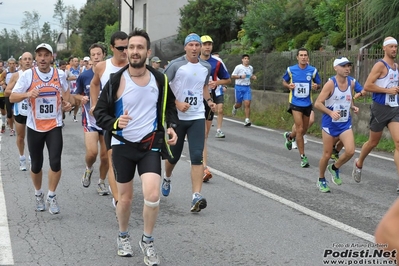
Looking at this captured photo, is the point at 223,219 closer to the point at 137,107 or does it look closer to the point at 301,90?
the point at 137,107

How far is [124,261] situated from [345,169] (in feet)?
20.6

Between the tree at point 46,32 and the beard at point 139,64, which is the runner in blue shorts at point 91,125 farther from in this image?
the tree at point 46,32

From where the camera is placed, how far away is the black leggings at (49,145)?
7984mm

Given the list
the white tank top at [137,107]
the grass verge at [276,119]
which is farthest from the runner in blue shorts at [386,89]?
the grass verge at [276,119]

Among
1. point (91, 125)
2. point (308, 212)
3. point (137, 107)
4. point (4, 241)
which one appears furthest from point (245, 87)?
point (137, 107)

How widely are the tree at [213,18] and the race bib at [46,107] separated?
3027 cm

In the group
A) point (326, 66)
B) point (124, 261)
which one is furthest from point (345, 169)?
point (326, 66)

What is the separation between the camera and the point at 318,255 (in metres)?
6.21

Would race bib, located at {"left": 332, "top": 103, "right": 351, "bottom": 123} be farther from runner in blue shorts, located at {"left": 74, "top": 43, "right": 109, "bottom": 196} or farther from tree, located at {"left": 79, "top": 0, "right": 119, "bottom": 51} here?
tree, located at {"left": 79, "top": 0, "right": 119, "bottom": 51}

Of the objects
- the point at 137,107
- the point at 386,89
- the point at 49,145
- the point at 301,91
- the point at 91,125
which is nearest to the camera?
the point at 137,107

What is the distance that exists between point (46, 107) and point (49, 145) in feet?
1.50

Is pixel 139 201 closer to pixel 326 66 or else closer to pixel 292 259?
pixel 292 259

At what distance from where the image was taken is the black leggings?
7984 mm

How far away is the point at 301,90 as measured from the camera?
486 inches
